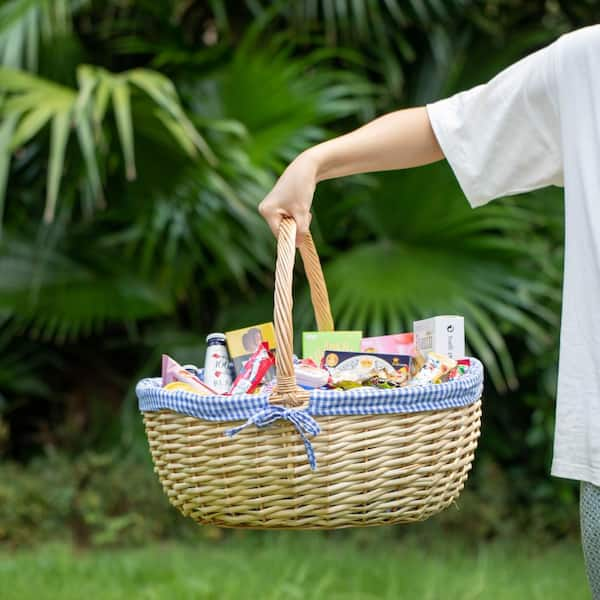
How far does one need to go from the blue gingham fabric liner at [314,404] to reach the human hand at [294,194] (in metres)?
0.24

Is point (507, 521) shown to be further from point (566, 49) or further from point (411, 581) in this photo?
point (566, 49)

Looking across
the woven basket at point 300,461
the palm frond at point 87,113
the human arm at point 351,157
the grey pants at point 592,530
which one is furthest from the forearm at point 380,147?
the palm frond at point 87,113

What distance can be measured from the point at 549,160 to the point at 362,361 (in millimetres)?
353

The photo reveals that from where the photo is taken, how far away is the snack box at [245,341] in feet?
4.34

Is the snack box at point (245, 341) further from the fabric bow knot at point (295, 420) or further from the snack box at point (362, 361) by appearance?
the fabric bow knot at point (295, 420)

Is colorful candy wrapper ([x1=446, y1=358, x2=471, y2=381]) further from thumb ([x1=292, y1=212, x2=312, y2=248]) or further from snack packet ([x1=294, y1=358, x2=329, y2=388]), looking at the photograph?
thumb ([x1=292, y1=212, x2=312, y2=248])

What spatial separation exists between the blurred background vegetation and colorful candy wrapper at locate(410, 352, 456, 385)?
5.12 feet

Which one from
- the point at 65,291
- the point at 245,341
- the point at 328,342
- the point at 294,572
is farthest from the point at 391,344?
the point at 65,291

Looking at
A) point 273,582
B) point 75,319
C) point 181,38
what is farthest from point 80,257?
point 273,582

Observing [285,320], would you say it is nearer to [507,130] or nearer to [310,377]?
[310,377]

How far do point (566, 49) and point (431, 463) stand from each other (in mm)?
526

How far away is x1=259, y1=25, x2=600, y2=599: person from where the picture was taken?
1104mm

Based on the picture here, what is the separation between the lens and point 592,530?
1101 mm

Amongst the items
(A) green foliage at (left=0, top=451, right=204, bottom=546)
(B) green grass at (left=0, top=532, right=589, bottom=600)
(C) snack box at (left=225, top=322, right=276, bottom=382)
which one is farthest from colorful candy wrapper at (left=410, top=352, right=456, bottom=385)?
(A) green foliage at (left=0, top=451, right=204, bottom=546)
